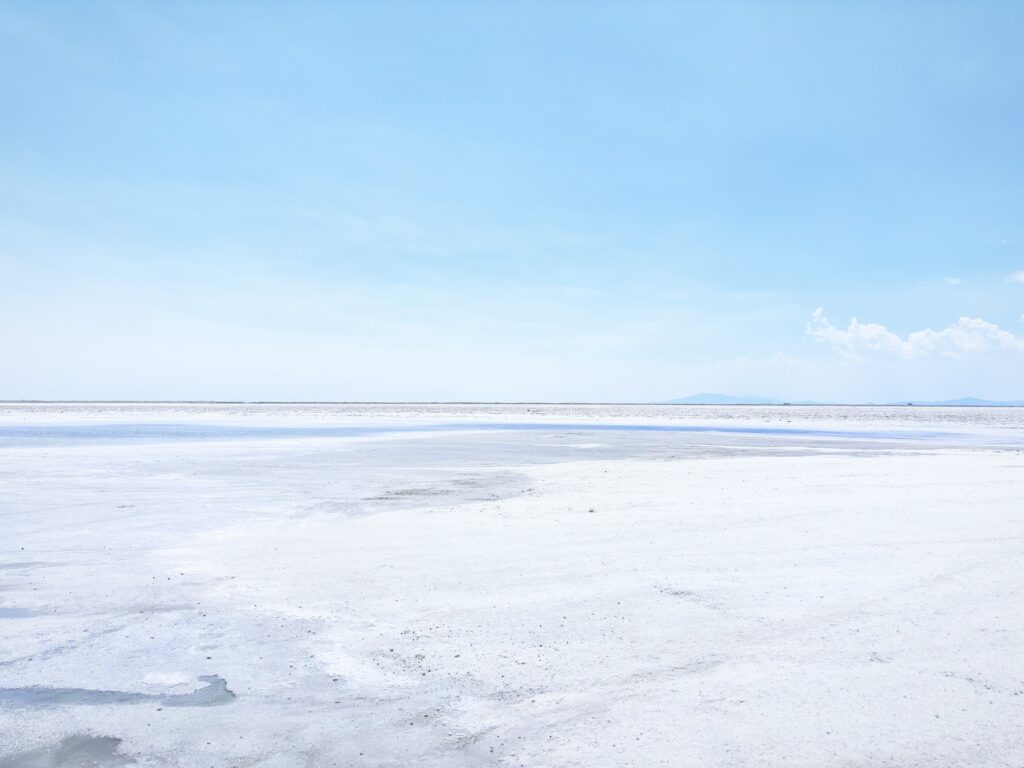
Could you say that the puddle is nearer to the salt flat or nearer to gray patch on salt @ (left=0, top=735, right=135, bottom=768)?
the salt flat

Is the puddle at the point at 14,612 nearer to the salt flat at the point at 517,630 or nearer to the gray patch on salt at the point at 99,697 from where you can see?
the salt flat at the point at 517,630

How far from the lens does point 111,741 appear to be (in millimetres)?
3881

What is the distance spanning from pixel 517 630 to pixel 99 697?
9.66 feet

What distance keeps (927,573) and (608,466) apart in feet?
35.4

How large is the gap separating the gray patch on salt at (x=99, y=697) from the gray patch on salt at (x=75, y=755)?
0.47m

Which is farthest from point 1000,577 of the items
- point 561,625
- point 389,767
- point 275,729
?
point 275,729

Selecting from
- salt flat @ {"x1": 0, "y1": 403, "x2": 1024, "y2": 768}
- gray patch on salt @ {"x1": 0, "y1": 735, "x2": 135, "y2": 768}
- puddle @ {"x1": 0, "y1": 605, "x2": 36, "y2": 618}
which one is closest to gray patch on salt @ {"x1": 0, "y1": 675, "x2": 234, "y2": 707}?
salt flat @ {"x1": 0, "y1": 403, "x2": 1024, "y2": 768}

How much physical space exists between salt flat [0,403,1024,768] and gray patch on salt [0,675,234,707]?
0.07 feet

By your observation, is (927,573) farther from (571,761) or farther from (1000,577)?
(571,761)

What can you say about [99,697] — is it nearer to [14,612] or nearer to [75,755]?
[75,755]

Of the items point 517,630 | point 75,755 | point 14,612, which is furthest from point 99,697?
point 517,630

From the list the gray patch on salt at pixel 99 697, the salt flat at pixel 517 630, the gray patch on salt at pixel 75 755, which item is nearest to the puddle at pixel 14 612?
the salt flat at pixel 517 630

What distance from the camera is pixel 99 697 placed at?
4.44 meters

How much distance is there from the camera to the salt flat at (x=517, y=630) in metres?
3.86
